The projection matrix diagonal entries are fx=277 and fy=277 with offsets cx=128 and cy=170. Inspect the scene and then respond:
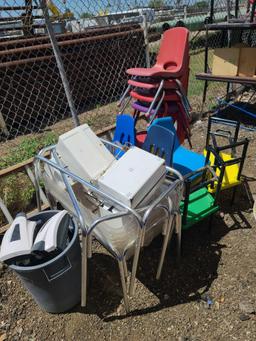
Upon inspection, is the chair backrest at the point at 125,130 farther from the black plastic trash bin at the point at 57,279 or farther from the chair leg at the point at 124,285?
the chair leg at the point at 124,285

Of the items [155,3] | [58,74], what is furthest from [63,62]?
[155,3]

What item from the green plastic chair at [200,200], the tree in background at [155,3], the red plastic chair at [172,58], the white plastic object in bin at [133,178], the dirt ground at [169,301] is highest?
the tree in background at [155,3]

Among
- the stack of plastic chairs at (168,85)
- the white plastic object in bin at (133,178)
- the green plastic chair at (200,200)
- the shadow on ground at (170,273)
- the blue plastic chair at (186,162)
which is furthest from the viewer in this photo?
the stack of plastic chairs at (168,85)

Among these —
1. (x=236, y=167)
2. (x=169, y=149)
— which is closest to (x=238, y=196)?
(x=236, y=167)

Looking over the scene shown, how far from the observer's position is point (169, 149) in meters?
2.10

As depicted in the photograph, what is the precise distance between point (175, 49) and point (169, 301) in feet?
9.06

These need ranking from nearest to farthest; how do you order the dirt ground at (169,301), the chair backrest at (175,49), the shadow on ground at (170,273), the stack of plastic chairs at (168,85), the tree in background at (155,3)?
the dirt ground at (169,301)
the shadow on ground at (170,273)
the stack of plastic chairs at (168,85)
the chair backrest at (175,49)
the tree in background at (155,3)

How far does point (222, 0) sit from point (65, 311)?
6.54 metres

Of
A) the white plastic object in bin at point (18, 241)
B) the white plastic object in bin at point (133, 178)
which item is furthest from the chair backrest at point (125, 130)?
the white plastic object in bin at point (18, 241)

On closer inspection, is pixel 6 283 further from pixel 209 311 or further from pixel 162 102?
pixel 162 102

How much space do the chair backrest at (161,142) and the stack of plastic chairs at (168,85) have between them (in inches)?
26.7

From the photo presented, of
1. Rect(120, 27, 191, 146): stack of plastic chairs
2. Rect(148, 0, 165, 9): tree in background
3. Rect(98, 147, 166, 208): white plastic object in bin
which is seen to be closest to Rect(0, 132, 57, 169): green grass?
Rect(120, 27, 191, 146): stack of plastic chairs

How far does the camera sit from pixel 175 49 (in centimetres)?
332

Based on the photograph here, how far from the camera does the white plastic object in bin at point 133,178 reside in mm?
1518
